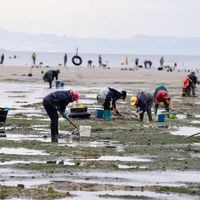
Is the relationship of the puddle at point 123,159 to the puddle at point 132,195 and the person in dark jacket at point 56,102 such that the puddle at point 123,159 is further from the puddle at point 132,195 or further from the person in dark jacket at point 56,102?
the puddle at point 132,195

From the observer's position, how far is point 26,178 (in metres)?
17.8

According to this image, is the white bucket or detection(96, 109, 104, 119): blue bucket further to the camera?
detection(96, 109, 104, 119): blue bucket

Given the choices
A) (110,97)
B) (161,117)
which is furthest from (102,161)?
(161,117)

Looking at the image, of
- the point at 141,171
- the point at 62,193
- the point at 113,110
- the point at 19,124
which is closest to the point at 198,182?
the point at 141,171

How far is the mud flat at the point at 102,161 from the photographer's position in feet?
54.3

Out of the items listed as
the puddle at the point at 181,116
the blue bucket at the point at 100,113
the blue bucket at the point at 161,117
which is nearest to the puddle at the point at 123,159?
the blue bucket at the point at 161,117

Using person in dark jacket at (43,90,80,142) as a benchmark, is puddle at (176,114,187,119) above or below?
below

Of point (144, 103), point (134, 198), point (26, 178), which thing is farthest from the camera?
point (144, 103)

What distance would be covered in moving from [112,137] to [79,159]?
570 centimetres

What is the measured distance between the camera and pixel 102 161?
20531mm

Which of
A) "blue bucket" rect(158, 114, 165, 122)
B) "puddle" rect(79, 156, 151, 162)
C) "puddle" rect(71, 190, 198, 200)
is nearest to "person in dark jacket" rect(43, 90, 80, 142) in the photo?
"puddle" rect(79, 156, 151, 162)

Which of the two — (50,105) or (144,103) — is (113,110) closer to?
(144,103)

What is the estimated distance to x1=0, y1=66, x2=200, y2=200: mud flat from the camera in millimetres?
16547

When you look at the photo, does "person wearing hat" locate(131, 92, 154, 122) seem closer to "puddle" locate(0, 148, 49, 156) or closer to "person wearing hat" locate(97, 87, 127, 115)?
"person wearing hat" locate(97, 87, 127, 115)
